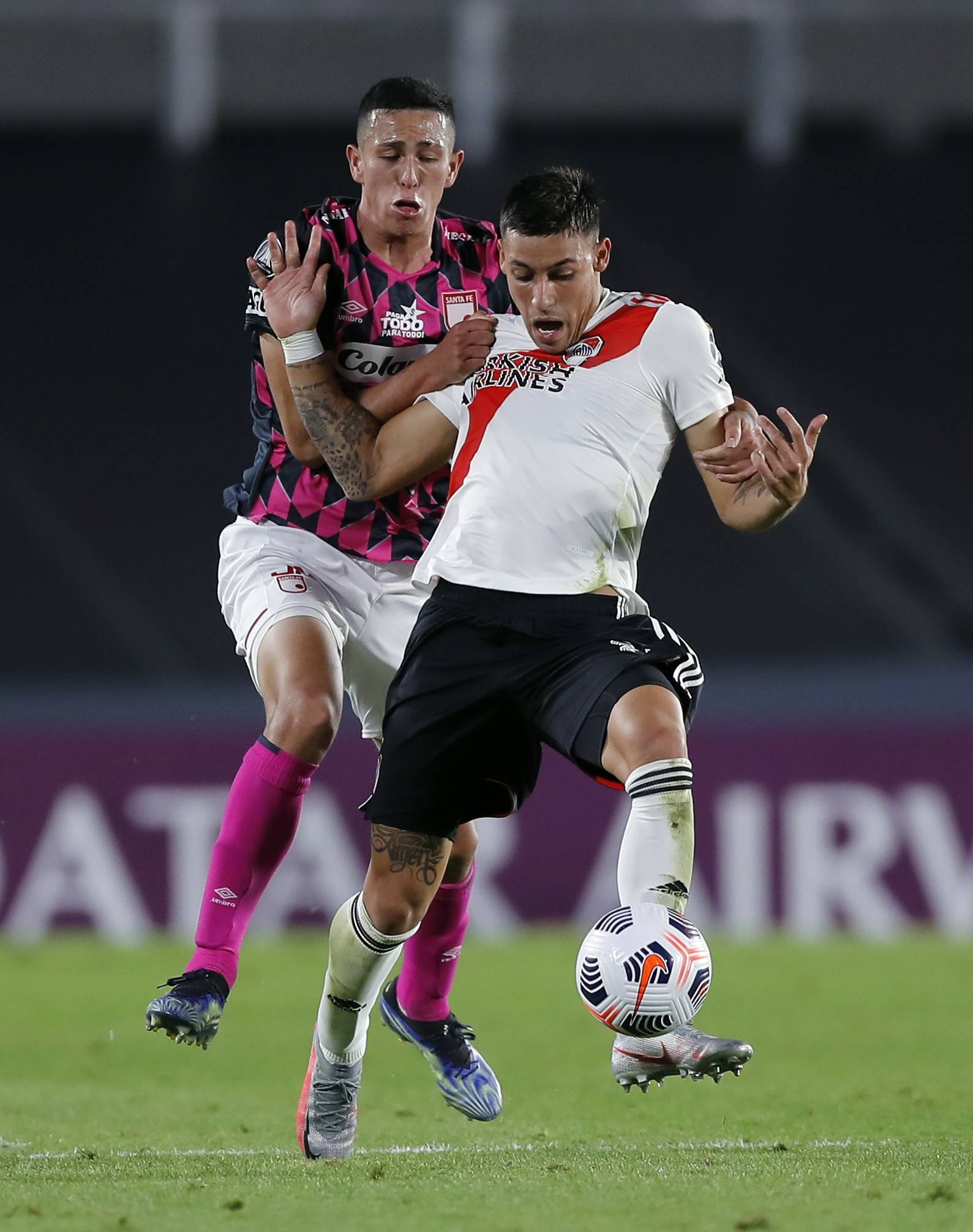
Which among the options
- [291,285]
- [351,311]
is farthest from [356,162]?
[291,285]

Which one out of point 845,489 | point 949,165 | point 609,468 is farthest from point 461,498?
point 949,165

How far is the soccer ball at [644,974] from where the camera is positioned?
3.87 m

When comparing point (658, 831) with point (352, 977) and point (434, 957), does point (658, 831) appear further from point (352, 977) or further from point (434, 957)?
point (434, 957)

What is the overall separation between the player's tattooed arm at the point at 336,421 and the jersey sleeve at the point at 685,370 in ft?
1.82

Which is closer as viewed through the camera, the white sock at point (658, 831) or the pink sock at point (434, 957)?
the white sock at point (658, 831)

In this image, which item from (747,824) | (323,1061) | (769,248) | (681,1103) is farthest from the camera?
(769,248)

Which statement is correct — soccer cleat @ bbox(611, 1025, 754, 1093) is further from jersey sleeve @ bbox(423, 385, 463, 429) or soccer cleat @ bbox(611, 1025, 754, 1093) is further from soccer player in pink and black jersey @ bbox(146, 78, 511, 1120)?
jersey sleeve @ bbox(423, 385, 463, 429)

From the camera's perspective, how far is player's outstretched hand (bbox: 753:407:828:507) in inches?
168

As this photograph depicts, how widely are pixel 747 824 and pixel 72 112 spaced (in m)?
8.69

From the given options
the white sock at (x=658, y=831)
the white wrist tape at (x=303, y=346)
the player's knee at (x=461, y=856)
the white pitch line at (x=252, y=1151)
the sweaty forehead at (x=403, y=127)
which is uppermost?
the sweaty forehead at (x=403, y=127)

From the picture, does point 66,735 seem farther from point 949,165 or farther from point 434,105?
point 949,165

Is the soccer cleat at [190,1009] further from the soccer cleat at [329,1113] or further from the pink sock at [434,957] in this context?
the pink sock at [434,957]

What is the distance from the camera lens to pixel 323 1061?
4867 mm

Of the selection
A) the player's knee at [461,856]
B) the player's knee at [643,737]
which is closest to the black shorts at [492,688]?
the player's knee at [643,737]
